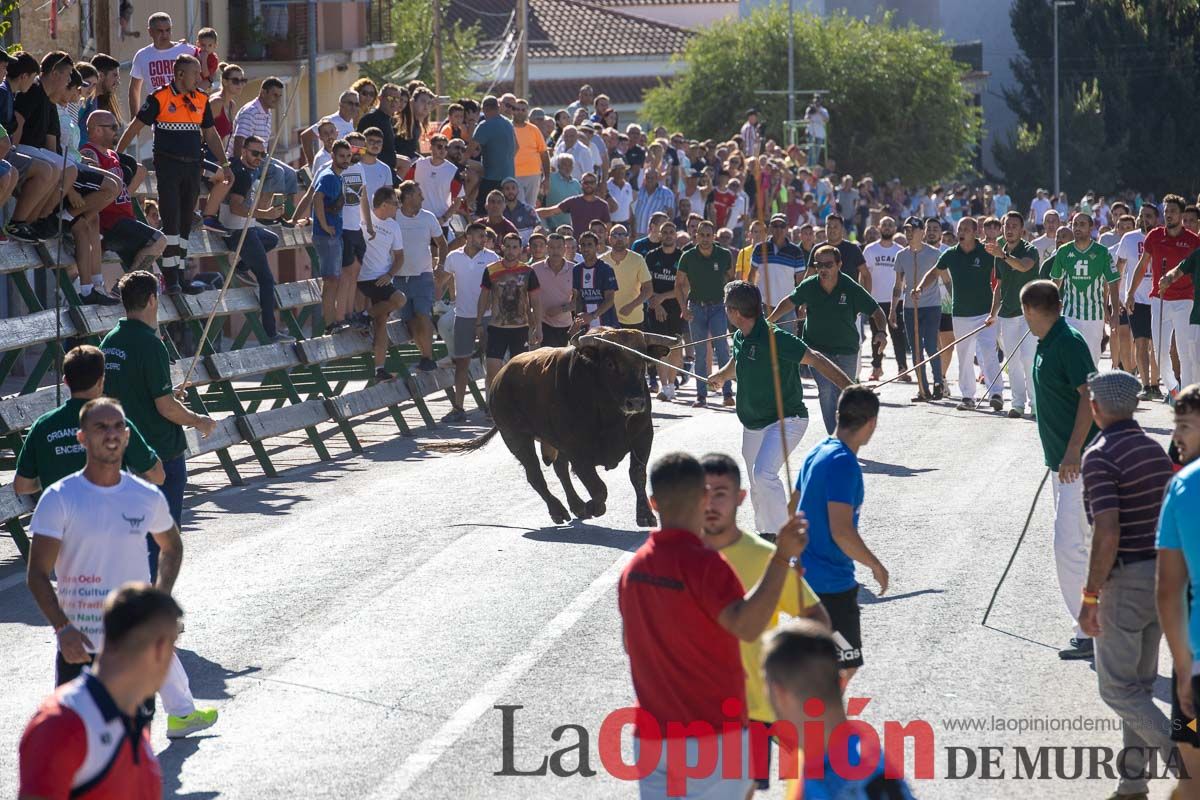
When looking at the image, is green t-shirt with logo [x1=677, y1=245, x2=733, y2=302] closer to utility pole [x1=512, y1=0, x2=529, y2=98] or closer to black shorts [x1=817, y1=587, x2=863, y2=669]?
black shorts [x1=817, y1=587, x2=863, y2=669]

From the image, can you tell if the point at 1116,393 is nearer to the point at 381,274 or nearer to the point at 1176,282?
the point at 1176,282

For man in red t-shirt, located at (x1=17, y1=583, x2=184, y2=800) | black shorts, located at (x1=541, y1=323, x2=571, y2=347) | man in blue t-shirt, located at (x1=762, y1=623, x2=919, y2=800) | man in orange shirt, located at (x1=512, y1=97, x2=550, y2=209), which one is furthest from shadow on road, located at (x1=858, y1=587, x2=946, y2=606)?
man in orange shirt, located at (x1=512, y1=97, x2=550, y2=209)

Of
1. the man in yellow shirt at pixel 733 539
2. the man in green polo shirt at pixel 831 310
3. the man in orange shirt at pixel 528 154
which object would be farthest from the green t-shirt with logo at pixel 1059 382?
the man in orange shirt at pixel 528 154

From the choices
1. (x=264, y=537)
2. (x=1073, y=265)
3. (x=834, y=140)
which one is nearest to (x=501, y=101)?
(x=1073, y=265)

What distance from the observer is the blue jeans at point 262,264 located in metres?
16.6

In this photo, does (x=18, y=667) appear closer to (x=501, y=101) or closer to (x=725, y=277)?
(x=725, y=277)

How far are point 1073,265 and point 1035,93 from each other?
57.5 metres

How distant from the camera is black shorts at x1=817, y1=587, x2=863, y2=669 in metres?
6.95

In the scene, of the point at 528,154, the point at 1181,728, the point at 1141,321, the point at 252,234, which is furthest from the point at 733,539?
the point at 528,154

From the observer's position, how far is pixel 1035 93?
73500mm

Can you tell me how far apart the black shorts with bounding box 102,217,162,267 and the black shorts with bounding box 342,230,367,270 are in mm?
3160

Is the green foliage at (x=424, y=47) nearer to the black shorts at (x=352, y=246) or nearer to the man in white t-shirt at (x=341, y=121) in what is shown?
the man in white t-shirt at (x=341, y=121)

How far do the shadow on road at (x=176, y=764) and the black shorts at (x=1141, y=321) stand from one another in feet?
48.9

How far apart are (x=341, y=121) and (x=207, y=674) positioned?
12061 millimetres
